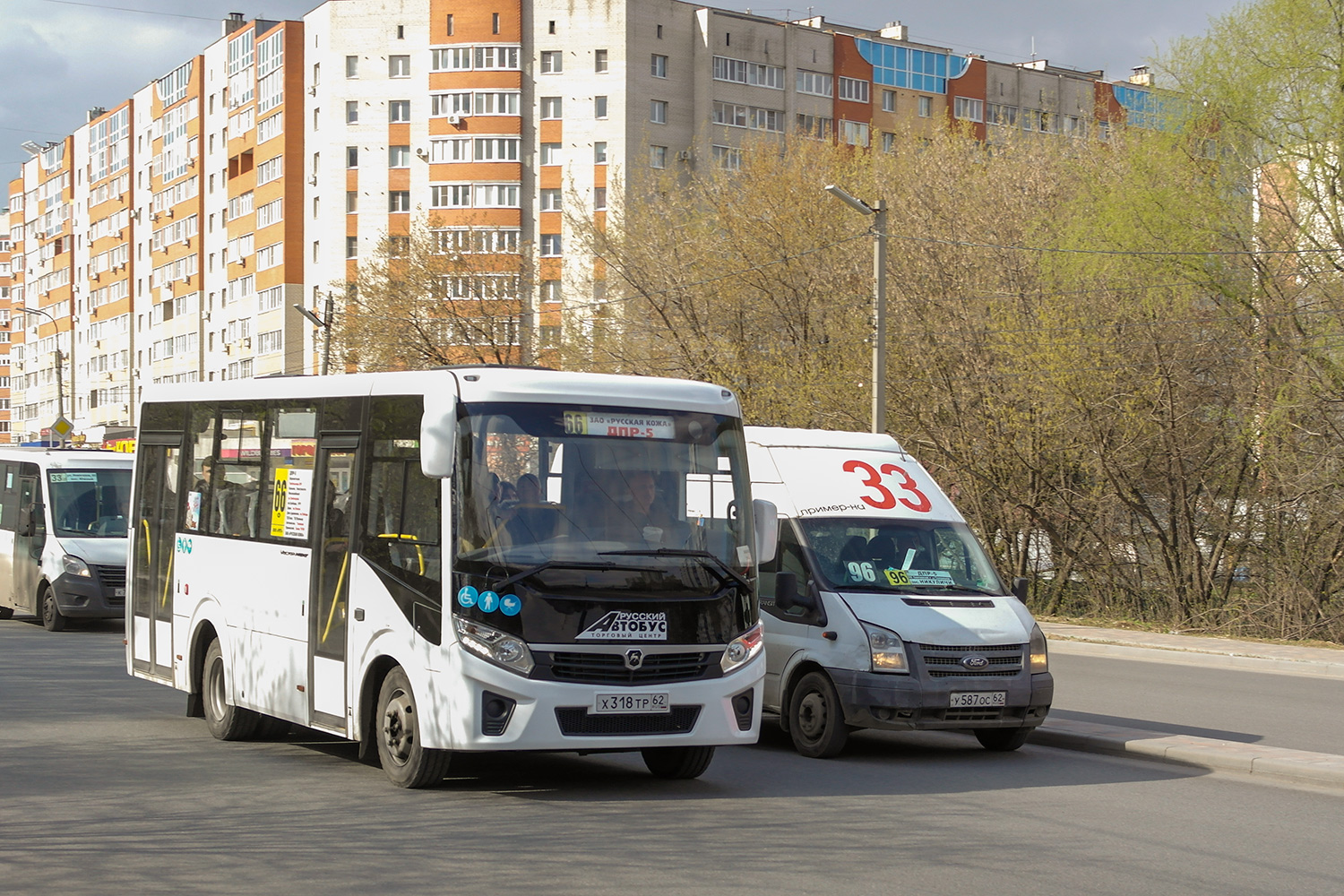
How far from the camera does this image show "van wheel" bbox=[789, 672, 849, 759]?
455 inches

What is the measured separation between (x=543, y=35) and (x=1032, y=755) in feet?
230

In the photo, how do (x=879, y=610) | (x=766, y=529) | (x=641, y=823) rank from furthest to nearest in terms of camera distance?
(x=879, y=610), (x=766, y=529), (x=641, y=823)

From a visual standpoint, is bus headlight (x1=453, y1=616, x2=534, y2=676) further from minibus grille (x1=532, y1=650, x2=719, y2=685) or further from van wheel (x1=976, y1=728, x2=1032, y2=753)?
van wheel (x1=976, y1=728, x2=1032, y2=753)

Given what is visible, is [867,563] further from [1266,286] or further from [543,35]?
[543,35]

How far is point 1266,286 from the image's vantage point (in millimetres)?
26484

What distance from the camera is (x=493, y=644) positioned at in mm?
9406

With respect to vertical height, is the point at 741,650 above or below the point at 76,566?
above

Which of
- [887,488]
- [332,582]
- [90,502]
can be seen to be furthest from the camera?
[90,502]

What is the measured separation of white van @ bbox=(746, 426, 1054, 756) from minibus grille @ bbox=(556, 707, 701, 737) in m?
1.93

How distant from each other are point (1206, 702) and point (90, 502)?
16484 mm

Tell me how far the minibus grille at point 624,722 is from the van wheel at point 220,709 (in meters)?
3.61

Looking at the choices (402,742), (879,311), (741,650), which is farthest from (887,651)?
(879,311)

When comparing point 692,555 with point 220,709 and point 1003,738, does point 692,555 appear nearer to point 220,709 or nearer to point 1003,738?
point 1003,738

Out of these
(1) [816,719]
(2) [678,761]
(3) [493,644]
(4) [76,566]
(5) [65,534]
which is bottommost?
(2) [678,761]
